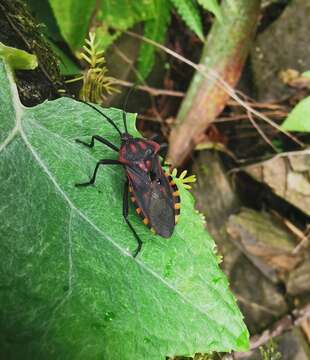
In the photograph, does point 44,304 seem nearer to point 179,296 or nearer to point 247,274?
point 179,296

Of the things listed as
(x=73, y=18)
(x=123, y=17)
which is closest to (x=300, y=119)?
(x=123, y=17)

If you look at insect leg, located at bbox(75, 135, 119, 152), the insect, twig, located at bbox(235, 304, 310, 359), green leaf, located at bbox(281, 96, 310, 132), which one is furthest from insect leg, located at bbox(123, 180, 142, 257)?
twig, located at bbox(235, 304, 310, 359)

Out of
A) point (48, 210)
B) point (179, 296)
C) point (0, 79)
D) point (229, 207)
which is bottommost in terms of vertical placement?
point (229, 207)

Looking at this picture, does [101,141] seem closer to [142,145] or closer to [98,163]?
[98,163]

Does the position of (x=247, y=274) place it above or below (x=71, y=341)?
below

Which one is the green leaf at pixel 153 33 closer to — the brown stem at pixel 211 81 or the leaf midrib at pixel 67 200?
the brown stem at pixel 211 81

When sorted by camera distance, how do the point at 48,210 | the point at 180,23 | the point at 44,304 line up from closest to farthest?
the point at 44,304
the point at 48,210
the point at 180,23

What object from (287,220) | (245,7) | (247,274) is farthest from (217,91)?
(247,274)
